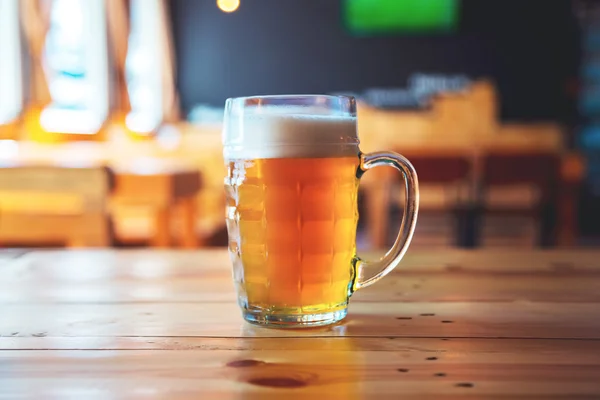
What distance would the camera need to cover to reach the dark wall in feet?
22.0

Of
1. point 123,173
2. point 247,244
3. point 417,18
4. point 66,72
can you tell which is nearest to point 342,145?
point 247,244

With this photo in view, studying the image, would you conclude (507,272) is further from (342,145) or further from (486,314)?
(342,145)

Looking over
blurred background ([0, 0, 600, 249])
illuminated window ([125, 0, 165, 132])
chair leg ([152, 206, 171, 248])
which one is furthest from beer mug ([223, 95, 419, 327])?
illuminated window ([125, 0, 165, 132])

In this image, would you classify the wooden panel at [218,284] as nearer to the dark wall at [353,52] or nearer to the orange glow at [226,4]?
the orange glow at [226,4]

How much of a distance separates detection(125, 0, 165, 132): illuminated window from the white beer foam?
18.8 ft

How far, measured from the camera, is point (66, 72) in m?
4.69

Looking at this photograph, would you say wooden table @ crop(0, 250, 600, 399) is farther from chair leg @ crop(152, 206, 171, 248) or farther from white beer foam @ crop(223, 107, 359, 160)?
chair leg @ crop(152, 206, 171, 248)

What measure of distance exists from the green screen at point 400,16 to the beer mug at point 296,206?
6455 mm

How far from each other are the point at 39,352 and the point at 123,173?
1198 millimetres

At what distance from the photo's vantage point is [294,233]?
1.86 feet

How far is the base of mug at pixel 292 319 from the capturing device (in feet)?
1.83

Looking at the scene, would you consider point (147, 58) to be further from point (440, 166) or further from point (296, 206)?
point (296, 206)

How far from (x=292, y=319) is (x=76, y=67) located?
482 cm

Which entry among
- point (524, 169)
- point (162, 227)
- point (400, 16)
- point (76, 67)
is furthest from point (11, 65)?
A: point (400, 16)
